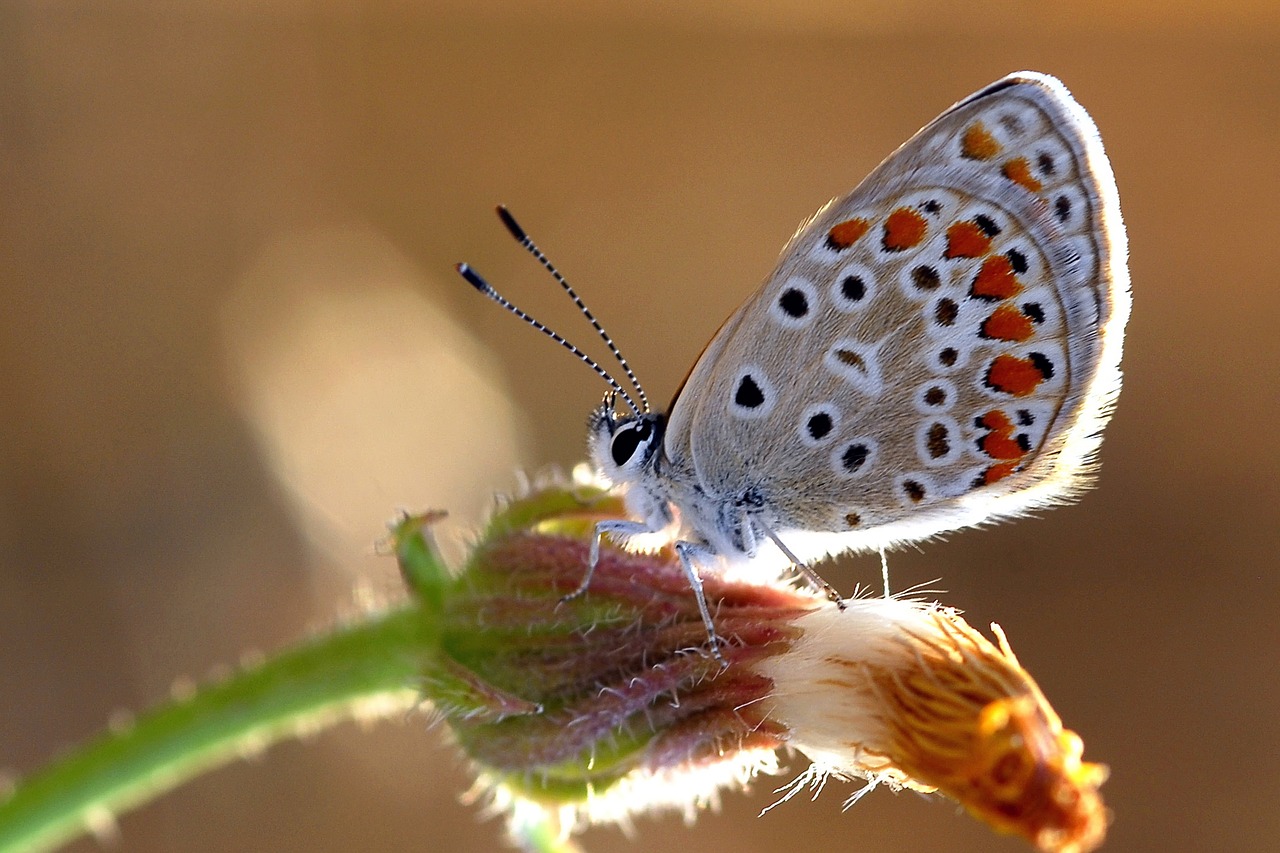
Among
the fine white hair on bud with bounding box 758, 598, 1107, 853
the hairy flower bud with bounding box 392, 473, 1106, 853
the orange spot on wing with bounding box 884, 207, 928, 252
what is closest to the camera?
the fine white hair on bud with bounding box 758, 598, 1107, 853

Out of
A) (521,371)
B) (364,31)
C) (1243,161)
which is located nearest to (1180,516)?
(1243,161)

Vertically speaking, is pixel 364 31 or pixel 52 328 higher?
pixel 364 31

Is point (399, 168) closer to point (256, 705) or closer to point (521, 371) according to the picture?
point (521, 371)

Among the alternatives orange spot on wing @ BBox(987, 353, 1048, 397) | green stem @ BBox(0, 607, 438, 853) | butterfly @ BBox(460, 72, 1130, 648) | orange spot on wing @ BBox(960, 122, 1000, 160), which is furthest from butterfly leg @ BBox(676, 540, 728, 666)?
orange spot on wing @ BBox(960, 122, 1000, 160)

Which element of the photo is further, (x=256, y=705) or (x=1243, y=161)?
(x=1243, y=161)

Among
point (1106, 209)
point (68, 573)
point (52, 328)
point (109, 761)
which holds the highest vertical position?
point (52, 328)

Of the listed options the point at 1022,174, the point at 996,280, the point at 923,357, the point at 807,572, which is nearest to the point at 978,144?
the point at 1022,174

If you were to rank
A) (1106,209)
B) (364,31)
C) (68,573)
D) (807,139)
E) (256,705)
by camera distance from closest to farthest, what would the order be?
(1106,209) < (256,705) < (68,573) < (364,31) < (807,139)

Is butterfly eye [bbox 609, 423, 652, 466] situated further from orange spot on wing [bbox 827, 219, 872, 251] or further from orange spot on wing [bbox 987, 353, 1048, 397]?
orange spot on wing [bbox 987, 353, 1048, 397]
